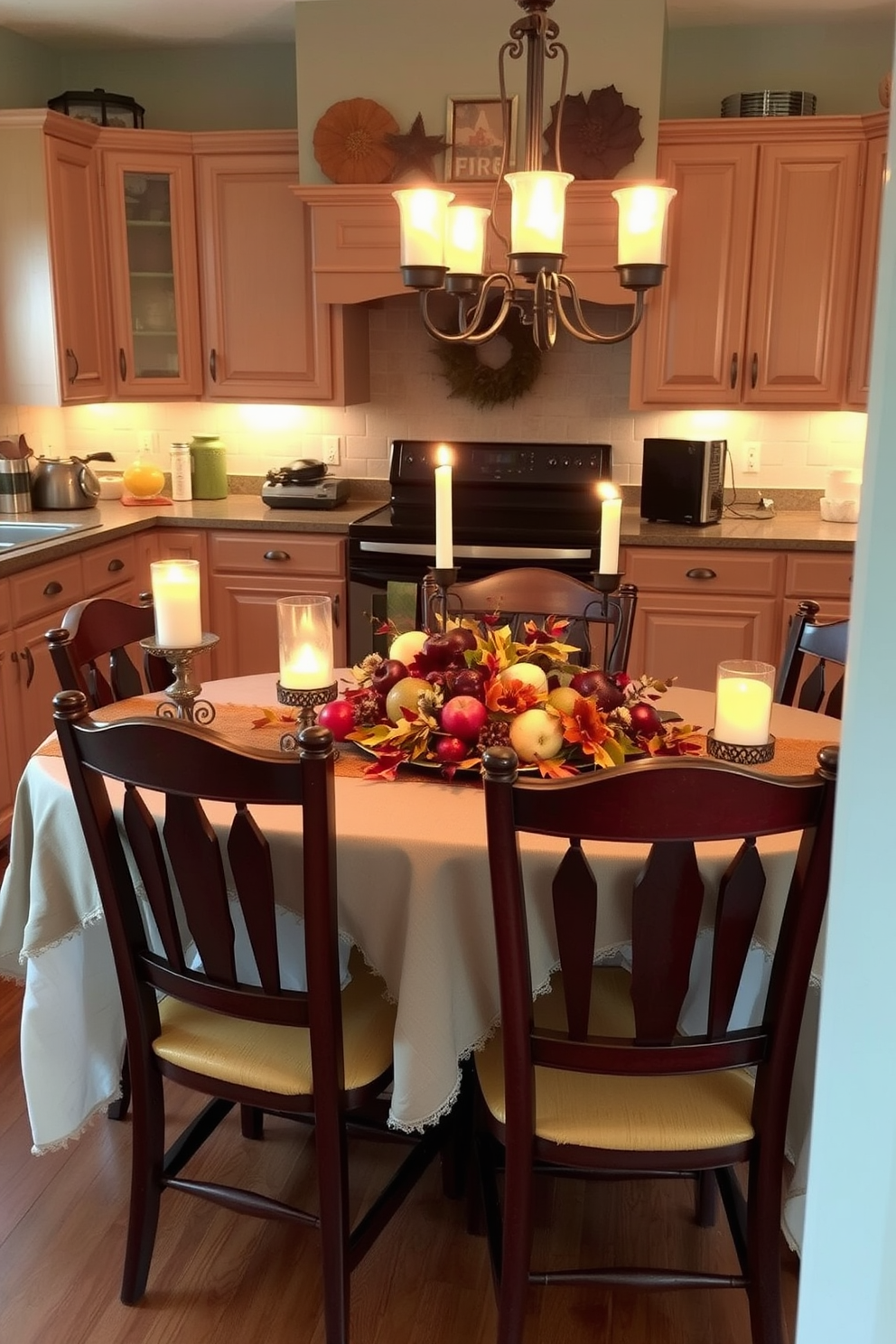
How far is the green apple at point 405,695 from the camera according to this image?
1.88 m

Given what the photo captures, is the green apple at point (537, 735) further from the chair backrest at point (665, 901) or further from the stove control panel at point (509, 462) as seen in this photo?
the stove control panel at point (509, 462)

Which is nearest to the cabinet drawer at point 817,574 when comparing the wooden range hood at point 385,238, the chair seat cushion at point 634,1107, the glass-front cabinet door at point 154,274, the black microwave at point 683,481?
the black microwave at point 683,481

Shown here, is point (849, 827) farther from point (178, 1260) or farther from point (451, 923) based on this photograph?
point (178, 1260)

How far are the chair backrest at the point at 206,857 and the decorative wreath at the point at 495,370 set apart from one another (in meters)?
2.82

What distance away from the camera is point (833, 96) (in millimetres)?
3889

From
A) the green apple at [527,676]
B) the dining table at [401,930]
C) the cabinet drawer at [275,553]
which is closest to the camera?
the dining table at [401,930]

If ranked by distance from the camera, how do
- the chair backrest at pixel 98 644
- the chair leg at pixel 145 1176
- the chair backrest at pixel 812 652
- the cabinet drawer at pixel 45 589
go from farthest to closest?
the cabinet drawer at pixel 45 589 < the chair backrest at pixel 812 652 < the chair backrest at pixel 98 644 < the chair leg at pixel 145 1176

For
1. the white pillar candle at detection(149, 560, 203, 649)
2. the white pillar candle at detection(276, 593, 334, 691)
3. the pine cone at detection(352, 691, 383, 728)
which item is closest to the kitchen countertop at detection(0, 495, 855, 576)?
the white pillar candle at detection(149, 560, 203, 649)

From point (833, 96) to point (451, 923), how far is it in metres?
3.48

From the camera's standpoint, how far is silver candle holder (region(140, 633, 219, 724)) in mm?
1992

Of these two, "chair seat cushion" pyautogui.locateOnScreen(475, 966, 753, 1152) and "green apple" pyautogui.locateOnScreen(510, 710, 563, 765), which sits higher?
"green apple" pyautogui.locateOnScreen(510, 710, 563, 765)

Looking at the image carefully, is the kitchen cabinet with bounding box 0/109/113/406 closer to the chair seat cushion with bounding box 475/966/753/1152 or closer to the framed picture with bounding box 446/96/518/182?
the framed picture with bounding box 446/96/518/182

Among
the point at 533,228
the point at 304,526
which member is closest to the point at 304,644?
the point at 533,228

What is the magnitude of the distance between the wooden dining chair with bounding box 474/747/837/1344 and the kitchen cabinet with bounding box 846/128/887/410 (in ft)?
8.66
